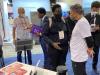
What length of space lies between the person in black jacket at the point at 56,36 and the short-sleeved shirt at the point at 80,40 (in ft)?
1.88

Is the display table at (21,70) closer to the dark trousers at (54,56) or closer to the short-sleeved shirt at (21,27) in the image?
the dark trousers at (54,56)

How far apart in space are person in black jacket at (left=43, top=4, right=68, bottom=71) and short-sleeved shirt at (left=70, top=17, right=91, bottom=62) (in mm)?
572

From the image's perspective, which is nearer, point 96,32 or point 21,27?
point 96,32

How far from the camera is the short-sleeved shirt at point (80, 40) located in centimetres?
281

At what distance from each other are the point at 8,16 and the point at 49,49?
5.32 metres

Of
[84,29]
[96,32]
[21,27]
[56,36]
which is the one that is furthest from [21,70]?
[21,27]

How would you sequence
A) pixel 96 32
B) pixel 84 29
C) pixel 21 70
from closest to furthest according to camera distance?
pixel 21 70, pixel 84 29, pixel 96 32

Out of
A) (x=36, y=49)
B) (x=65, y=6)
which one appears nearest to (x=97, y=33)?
(x=36, y=49)

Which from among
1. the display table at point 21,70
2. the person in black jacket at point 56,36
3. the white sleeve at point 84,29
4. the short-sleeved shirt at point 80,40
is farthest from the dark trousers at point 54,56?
the display table at point 21,70

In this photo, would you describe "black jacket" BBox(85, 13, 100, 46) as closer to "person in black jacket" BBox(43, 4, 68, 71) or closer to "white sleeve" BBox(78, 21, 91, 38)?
"person in black jacket" BBox(43, 4, 68, 71)

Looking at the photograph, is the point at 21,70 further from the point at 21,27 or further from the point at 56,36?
the point at 21,27

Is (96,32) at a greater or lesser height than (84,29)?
lesser

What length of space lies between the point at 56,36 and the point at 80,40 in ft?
2.33

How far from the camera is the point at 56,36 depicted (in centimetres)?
356
